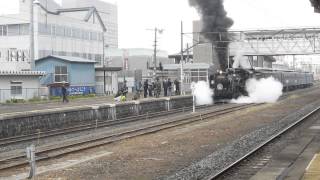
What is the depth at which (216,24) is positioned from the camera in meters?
37.2

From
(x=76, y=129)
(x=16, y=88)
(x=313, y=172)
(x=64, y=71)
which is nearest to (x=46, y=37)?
(x=64, y=71)

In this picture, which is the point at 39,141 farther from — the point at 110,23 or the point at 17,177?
the point at 110,23

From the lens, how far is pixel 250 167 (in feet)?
39.4

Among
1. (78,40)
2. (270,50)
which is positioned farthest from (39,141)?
(78,40)

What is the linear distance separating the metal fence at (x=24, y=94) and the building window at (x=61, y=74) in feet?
17.0

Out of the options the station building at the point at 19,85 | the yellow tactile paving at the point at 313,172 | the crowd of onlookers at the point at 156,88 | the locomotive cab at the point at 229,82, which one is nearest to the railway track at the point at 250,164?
the yellow tactile paving at the point at 313,172

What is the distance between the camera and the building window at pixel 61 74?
51.5m

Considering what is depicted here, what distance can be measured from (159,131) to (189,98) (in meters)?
18.2

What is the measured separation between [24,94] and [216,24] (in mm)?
17064

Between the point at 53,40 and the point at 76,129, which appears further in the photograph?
the point at 53,40

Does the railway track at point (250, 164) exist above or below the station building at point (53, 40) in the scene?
below

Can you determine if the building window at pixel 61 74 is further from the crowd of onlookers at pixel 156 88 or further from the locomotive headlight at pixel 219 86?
the locomotive headlight at pixel 219 86

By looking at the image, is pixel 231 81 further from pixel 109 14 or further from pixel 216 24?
pixel 109 14

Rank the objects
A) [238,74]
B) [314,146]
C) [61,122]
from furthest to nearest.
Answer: [238,74] < [61,122] < [314,146]
